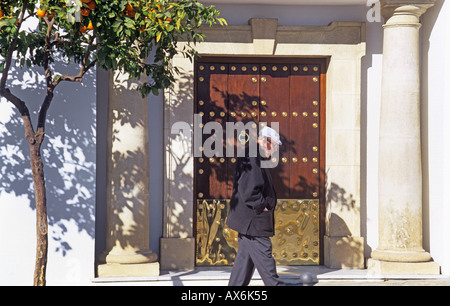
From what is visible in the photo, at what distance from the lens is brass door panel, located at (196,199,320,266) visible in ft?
35.0

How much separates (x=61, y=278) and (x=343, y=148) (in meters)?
4.25

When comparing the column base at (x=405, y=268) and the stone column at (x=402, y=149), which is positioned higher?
the stone column at (x=402, y=149)

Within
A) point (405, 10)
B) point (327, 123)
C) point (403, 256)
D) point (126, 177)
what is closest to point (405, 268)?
point (403, 256)

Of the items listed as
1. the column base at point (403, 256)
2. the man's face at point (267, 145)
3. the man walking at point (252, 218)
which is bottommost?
the column base at point (403, 256)

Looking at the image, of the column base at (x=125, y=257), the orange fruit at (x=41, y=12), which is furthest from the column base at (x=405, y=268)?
the orange fruit at (x=41, y=12)

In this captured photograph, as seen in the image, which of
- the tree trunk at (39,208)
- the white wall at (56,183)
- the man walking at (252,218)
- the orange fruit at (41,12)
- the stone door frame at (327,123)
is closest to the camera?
the orange fruit at (41,12)

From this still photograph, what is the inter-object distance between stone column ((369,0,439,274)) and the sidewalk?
0.25 meters

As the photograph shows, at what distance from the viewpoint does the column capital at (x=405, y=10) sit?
10.0 meters

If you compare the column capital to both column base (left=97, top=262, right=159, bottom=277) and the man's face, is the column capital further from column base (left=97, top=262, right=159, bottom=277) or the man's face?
column base (left=97, top=262, right=159, bottom=277)

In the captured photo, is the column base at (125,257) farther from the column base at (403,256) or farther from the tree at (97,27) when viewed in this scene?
the column base at (403,256)

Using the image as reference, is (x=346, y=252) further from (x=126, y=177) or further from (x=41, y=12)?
(x=41, y=12)

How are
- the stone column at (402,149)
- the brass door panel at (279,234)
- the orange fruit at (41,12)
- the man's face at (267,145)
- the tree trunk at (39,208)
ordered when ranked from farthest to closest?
the brass door panel at (279,234) < the stone column at (402,149) < the man's face at (267,145) < the tree trunk at (39,208) < the orange fruit at (41,12)

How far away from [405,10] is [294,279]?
3.86 meters

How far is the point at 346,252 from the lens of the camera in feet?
34.5
